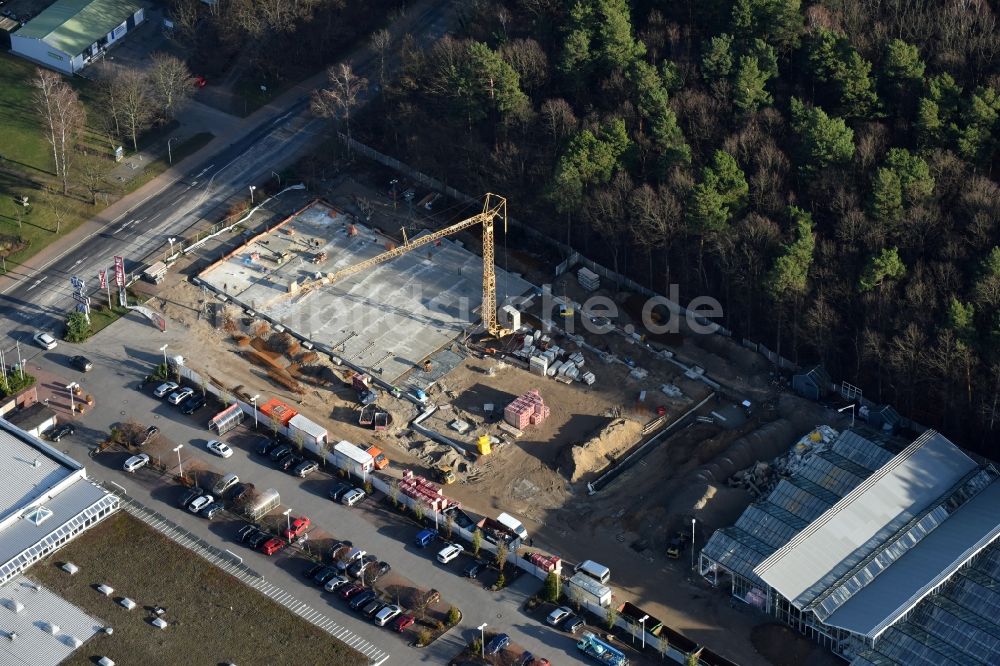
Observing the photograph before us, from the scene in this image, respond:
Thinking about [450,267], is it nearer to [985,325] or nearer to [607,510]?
[607,510]

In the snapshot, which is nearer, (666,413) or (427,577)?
(427,577)

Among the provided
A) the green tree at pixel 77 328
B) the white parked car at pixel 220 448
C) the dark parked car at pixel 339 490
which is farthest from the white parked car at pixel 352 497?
the green tree at pixel 77 328

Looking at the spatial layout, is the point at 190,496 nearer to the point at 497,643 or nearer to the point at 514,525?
the point at 514,525

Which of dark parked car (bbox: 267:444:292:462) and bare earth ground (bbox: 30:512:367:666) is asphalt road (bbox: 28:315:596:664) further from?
bare earth ground (bbox: 30:512:367:666)

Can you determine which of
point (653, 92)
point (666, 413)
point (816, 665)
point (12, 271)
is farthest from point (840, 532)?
point (12, 271)

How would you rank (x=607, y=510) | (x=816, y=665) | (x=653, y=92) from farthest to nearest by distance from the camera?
(x=653, y=92)
(x=607, y=510)
(x=816, y=665)

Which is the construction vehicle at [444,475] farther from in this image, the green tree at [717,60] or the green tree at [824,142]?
the green tree at [717,60]
